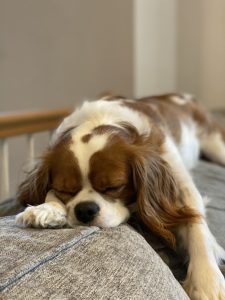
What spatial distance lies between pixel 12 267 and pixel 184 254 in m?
0.55

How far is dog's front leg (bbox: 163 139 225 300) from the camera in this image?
112 cm

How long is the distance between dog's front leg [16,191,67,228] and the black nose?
3 centimetres

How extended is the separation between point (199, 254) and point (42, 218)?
0.37 metres

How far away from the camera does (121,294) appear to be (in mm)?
857

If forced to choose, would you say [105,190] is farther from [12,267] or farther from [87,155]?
[12,267]

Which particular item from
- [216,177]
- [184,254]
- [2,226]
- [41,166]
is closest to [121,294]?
[2,226]

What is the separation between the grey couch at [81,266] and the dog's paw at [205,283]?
0.49 feet

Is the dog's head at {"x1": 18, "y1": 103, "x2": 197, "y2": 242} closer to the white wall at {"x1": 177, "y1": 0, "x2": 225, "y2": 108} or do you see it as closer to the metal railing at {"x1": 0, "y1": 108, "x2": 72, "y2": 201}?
the metal railing at {"x1": 0, "y1": 108, "x2": 72, "y2": 201}

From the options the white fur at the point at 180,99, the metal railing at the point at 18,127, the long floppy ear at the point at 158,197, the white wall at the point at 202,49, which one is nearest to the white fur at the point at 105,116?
the long floppy ear at the point at 158,197

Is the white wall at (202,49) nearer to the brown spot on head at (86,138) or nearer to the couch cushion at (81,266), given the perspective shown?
the brown spot on head at (86,138)

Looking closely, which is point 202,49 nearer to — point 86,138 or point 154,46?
point 154,46

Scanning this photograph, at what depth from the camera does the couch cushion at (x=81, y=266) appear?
2.71 ft

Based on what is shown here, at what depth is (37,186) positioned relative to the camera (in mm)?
1367

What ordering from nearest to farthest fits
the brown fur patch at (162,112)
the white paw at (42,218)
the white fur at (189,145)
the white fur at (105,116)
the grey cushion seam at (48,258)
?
the grey cushion seam at (48,258) → the white paw at (42,218) → the white fur at (105,116) → the brown fur patch at (162,112) → the white fur at (189,145)
